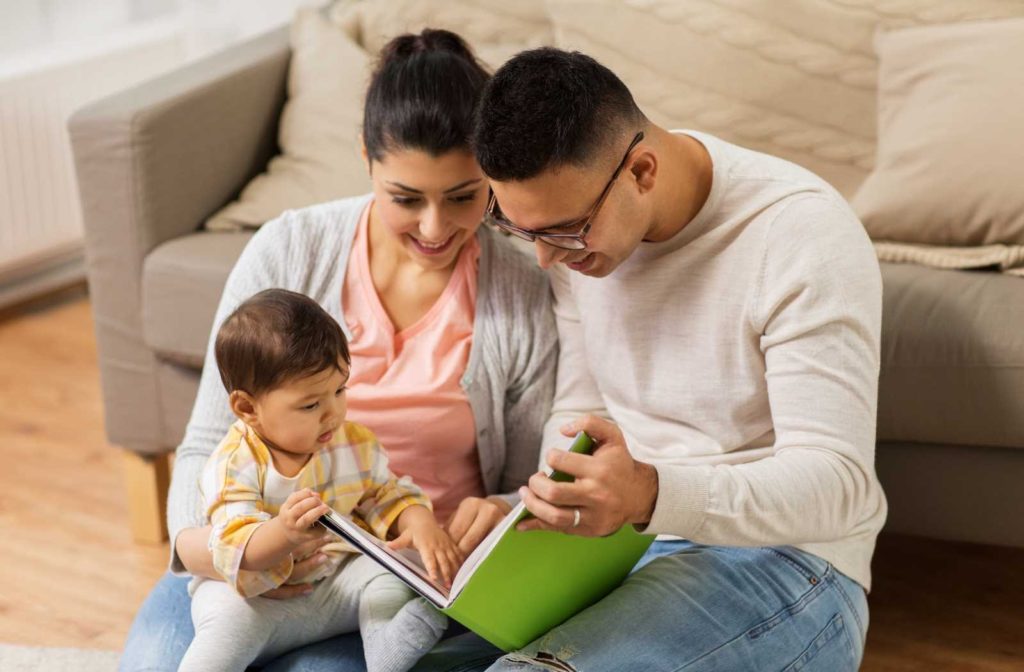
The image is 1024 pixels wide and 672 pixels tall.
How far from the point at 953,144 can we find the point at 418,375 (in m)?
0.88

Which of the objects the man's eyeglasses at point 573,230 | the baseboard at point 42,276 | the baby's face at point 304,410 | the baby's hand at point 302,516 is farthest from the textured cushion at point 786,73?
the baseboard at point 42,276

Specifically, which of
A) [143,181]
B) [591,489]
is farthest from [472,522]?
[143,181]

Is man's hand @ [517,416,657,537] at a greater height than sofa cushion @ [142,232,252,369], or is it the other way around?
man's hand @ [517,416,657,537]

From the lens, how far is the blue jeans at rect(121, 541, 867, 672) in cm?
137

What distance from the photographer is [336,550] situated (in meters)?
1.54

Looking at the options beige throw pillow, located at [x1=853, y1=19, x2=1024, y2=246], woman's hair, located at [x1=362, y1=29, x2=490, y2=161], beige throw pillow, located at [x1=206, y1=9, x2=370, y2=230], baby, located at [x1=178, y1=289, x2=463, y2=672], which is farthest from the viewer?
beige throw pillow, located at [x1=206, y1=9, x2=370, y2=230]

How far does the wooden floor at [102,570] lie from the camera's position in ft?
6.60

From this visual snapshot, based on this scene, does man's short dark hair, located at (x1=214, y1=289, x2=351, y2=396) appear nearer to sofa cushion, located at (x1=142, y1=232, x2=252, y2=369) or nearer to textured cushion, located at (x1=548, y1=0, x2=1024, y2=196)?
sofa cushion, located at (x1=142, y1=232, x2=252, y2=369)

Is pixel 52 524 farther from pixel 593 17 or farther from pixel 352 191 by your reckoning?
pixel 593 17

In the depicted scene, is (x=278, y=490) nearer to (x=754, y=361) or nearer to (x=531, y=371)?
(x=531, y=371)

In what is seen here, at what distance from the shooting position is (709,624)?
139cm

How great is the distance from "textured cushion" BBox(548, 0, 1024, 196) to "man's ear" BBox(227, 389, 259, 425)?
1.02 m

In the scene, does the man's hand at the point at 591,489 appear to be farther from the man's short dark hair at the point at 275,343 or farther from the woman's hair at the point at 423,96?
the woman's hair at the point at 423,96

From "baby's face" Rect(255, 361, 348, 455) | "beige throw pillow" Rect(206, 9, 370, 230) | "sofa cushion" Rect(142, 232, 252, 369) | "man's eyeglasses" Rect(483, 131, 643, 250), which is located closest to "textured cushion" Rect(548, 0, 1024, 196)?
"beige throw pillow" Rect(206, 9, 370, 230)
